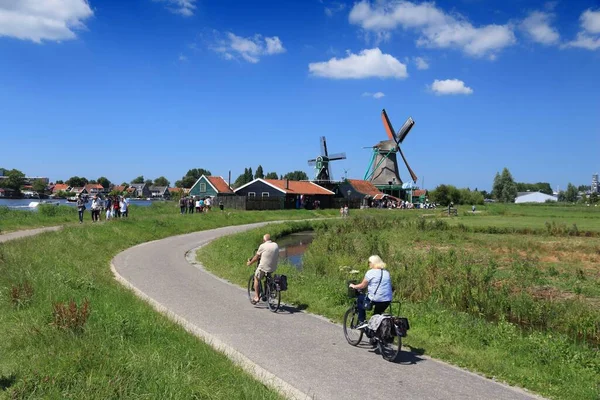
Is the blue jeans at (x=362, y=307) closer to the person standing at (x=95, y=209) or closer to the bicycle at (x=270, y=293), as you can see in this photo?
the bicycle at (x=270, y=293)

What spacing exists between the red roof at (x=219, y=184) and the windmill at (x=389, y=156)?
2928 cm

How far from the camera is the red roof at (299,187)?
6583 cm

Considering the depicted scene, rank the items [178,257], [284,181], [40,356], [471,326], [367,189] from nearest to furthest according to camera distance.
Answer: [40,356] < [471,326] < [178,257] < [284,181] < [367,189]

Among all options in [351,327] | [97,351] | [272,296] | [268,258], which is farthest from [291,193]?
[97,351]

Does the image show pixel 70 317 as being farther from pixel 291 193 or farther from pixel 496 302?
pixel 291 193

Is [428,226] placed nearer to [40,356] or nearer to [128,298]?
[128,298]

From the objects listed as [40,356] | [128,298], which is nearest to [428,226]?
[128,298]

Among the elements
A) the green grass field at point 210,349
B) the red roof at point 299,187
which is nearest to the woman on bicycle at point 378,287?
the green grass field at point 210,349

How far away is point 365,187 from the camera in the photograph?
273 ft

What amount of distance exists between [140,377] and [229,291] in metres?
7.54

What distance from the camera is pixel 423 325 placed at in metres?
10.3

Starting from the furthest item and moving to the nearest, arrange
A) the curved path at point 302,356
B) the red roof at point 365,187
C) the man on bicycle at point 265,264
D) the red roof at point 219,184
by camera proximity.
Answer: the red roof at point 365,187, the red roof at point 219,184, the man on bicycle at point 265,264, the curved path at point 302,356

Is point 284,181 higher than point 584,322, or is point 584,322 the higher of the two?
point 284,181

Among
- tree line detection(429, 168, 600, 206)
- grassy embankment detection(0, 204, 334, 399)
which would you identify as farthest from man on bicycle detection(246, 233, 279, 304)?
tree line detection(429, 168, 600, 206)
